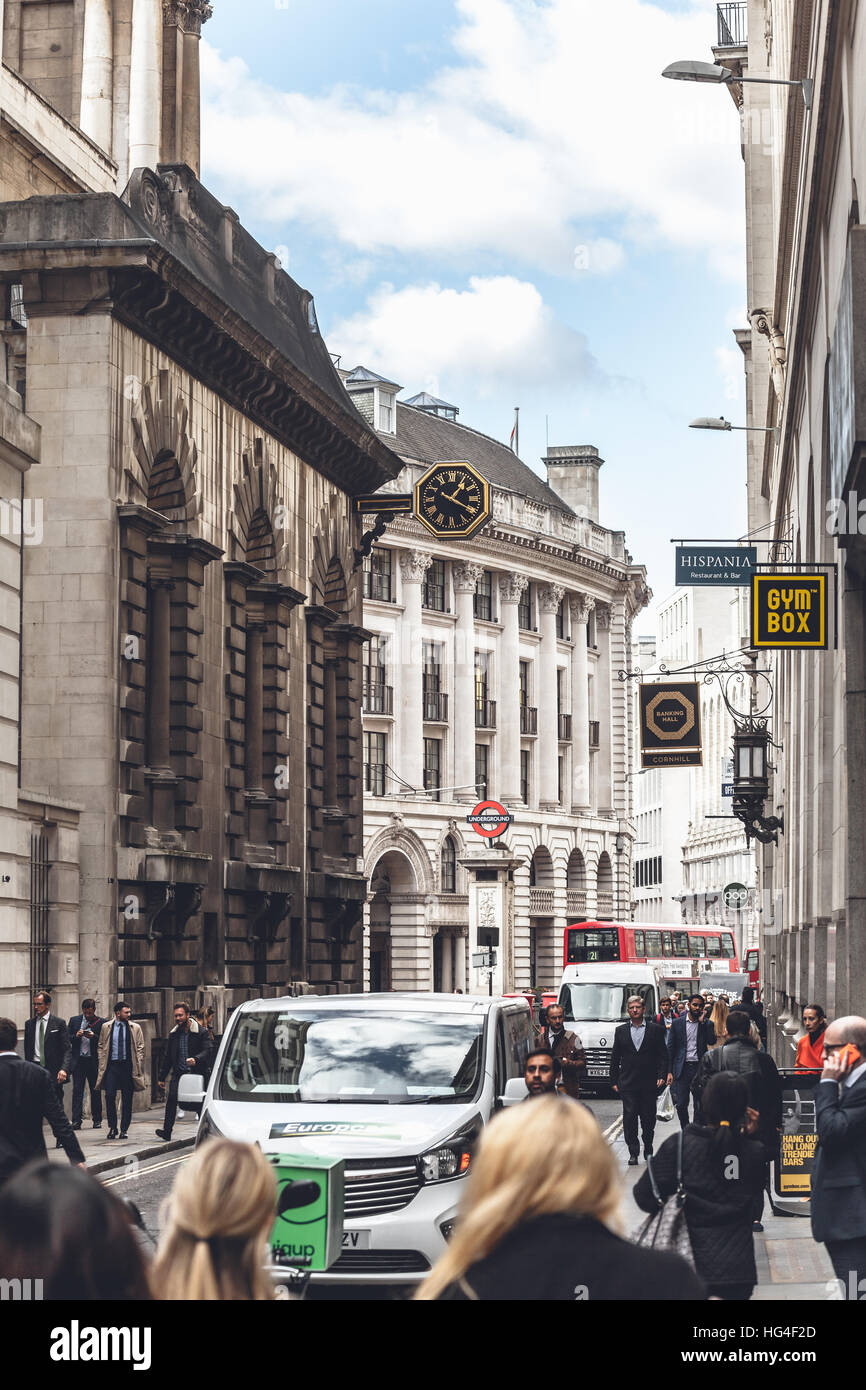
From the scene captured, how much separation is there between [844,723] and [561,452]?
3090 inches

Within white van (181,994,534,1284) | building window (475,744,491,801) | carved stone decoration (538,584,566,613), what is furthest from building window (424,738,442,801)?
white van (181,994,534,1284)

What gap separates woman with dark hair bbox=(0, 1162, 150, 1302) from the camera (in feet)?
14.3

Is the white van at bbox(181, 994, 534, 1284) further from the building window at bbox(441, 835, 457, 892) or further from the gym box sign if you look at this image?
the building window at bbox(441, 835, 457, 892)

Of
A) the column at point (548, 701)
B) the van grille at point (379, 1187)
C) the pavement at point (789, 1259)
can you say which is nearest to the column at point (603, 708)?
the column at point (548, 701)

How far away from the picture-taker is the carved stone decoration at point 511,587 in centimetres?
8050

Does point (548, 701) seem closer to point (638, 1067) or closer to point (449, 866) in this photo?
point (449, 866)

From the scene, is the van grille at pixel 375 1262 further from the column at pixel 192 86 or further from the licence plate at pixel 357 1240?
the column at pixel 192 86

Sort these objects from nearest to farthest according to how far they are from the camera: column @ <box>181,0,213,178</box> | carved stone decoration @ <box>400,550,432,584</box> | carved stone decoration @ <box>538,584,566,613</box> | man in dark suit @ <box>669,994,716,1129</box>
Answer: man in dark suit @ <box>669,994,716,1129</box>
column @ <box>181,0,213,178</box>
carved stone decoration @ <box>400,550,432,584</box>
carved stone decoration @ <box>538,584,566,613</box>

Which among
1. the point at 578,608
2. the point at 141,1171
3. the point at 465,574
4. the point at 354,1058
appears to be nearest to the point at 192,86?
the point at 141,1171

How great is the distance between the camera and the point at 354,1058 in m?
12.7

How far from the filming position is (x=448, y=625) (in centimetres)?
7744

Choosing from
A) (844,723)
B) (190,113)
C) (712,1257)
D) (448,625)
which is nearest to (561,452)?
(448,625)

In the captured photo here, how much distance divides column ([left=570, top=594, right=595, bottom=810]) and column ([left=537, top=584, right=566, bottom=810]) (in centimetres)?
204
